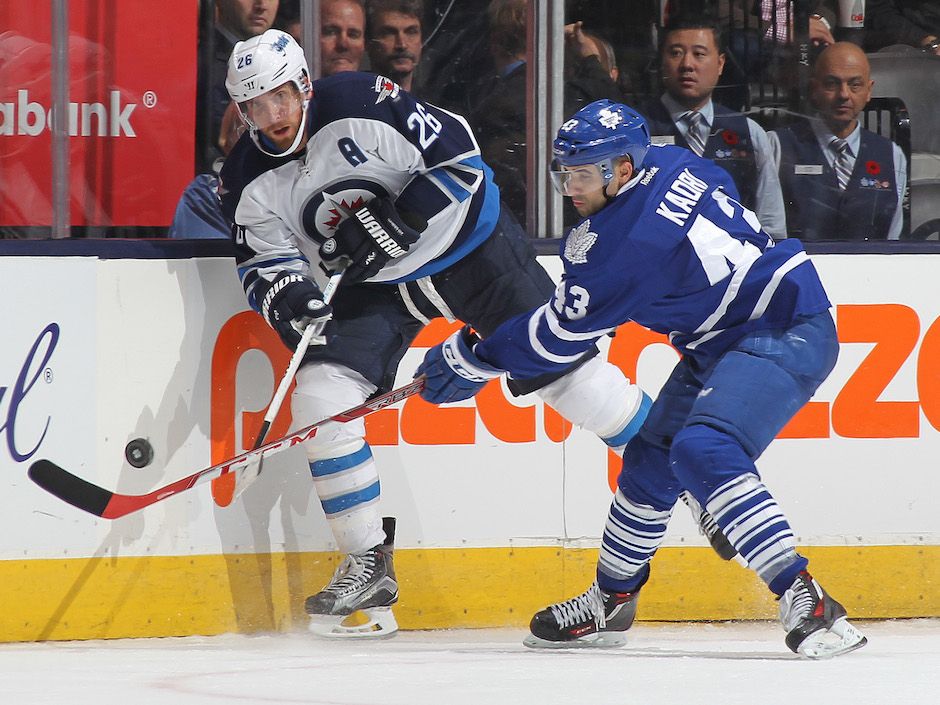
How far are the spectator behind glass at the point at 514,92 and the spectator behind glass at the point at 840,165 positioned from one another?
0.50 m

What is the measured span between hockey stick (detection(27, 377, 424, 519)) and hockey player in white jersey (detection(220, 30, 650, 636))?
0.26ft

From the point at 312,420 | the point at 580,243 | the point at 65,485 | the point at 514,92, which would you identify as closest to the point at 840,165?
the point at 514,92

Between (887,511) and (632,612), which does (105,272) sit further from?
(887,511)

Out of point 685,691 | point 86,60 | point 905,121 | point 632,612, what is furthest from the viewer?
point 905,121

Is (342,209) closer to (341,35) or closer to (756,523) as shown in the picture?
(341,35)

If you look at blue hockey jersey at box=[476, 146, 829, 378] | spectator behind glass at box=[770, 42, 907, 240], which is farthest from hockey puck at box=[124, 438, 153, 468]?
spectator behind glass at box=[770, 42, 907, 240]

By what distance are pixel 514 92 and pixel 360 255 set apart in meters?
0.67

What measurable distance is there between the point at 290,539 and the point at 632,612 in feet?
2.71

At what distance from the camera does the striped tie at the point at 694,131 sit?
3.53 metres

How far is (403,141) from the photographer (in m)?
3.12

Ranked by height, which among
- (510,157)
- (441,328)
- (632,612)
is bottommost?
(632,612)

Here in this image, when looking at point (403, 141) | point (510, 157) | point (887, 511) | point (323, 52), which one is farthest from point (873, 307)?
point (323, 52)

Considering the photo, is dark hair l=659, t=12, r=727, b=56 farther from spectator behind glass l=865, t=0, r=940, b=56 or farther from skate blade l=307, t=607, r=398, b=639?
skate blade l=307, t=607, r=398, b=639

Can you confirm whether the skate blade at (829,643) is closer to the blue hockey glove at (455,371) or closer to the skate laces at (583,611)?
the skate laces at (583,611)
